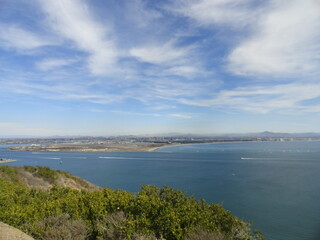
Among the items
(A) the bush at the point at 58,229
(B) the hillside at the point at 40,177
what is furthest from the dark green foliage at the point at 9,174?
(A) the bush at the point at 58,229

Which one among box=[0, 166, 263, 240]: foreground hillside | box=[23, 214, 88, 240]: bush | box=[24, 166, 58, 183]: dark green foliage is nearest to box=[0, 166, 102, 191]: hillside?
box=[24, 166, 58, 183]: dark green foliage

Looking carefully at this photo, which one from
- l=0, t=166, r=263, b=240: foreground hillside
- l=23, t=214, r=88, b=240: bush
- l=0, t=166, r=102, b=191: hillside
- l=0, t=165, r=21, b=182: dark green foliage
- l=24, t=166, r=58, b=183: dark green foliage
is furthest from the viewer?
l=24, t=166, r=58, b=183: dark green foliage

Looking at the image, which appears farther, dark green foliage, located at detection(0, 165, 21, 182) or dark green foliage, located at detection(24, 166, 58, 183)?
dark green foliage, located at detection(24, 166, 58, 183)

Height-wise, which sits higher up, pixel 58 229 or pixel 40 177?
pixel 58 229

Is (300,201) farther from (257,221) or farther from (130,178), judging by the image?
(130,178)

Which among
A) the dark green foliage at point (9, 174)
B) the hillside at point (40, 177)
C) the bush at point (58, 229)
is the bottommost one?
the hillside at point (40, 177)

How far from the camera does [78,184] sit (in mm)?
28000

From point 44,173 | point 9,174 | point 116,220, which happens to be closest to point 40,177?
point 44,173

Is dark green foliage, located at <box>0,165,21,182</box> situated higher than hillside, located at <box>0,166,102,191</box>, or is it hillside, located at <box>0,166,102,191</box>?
dark green foliage, located at <box>0,165,21,182</box>

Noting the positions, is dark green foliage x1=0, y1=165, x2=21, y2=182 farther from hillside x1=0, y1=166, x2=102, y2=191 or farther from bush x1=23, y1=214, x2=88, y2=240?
bush x1=23, y1=214, x2=88, y2=240

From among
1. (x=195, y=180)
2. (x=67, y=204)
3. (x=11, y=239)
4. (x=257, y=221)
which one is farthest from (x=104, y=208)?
(x=195, y=180)

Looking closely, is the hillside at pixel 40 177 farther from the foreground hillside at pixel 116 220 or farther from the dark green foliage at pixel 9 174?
the foreground hillside at pixel 116 220

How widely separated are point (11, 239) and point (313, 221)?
90.9ft

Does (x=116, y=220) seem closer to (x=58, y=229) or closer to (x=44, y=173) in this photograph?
(x=58, y=229)
